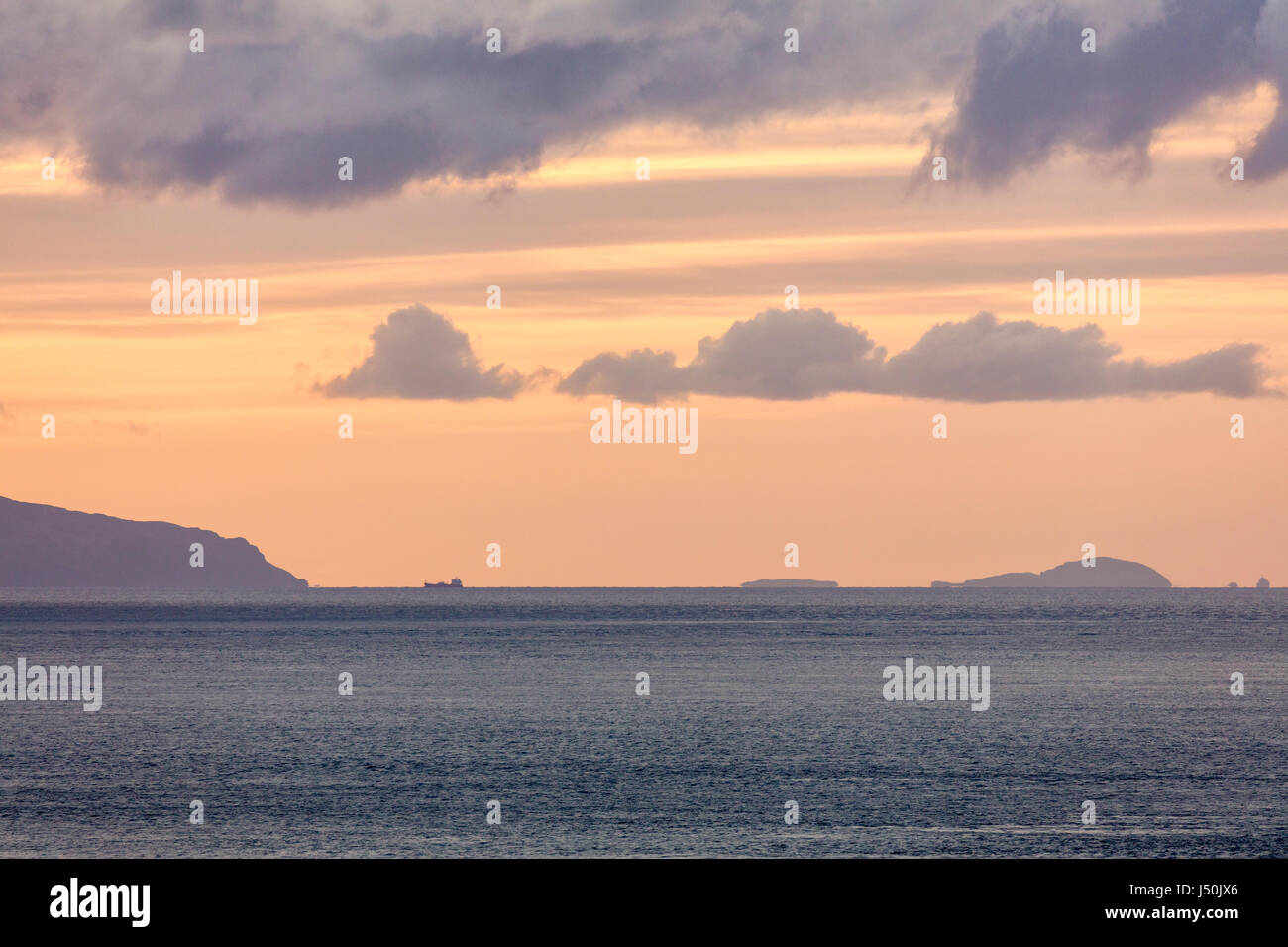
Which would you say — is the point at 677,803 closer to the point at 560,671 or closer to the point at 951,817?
the point at 951,817

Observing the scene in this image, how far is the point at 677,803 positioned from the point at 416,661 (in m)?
104

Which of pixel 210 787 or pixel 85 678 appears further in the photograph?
pixel 85 678
